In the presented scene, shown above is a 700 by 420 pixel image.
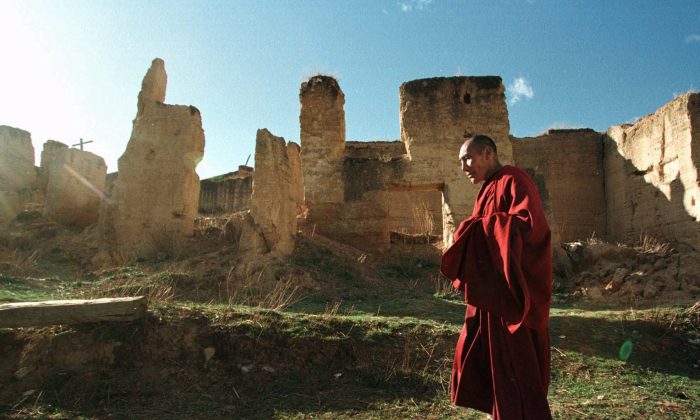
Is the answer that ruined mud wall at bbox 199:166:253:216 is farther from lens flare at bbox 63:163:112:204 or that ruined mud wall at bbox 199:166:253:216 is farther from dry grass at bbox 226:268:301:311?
dry grass at bbox 226:268:301:311

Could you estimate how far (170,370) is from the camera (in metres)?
4.40

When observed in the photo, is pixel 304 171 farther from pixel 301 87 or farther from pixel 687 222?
pixel 687 222

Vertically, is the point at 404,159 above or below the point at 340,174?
above

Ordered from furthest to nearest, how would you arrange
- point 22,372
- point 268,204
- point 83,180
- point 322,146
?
point 83,180, point 322,146, point 268,204, point 22,372

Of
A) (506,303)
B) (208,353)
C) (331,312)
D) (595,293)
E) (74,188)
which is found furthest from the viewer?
(74,188)

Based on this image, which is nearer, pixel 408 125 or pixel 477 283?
pixel 477 283

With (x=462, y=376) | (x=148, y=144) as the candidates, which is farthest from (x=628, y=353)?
(x=148, y=144)

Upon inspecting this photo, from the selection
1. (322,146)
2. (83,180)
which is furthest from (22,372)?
(83,180)

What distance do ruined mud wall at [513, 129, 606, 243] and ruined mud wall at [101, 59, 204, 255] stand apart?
9.53 m

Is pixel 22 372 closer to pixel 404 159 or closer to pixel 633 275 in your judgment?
pixel 404 159

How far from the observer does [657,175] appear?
36.9 ft

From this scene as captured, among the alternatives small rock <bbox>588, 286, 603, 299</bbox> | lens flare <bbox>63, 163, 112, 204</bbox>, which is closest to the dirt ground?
small rock <bbox>588, 286, 603, 299</bbox>

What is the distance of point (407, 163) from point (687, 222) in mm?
6126

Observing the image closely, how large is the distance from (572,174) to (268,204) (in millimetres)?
9679
